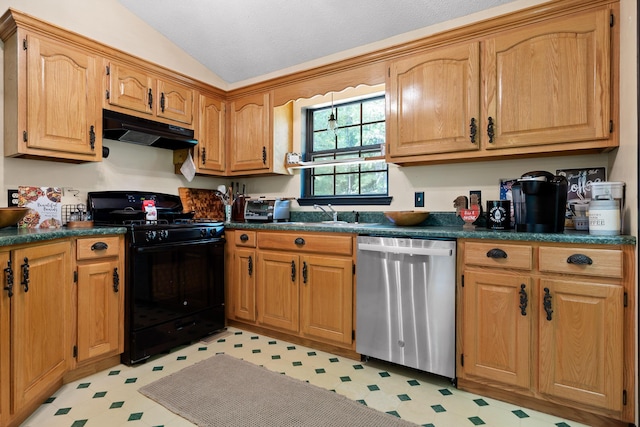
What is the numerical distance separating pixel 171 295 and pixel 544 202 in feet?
8.14

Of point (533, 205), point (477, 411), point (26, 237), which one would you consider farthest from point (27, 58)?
point (477, 411)

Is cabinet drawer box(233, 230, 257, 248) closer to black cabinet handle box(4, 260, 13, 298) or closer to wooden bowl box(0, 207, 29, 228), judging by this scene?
wooden bowl box(0, 207, 29, 228)

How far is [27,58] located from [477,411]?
3353 millimetres

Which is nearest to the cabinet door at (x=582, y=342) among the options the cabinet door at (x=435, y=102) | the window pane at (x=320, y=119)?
the cabinet door at (x=435, y=102)

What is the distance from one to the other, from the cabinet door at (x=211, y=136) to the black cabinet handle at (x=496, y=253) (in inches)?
101

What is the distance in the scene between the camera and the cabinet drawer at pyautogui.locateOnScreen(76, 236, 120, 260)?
6.97 ft

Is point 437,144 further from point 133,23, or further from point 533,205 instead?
point 133,23

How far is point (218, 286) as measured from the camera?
9.75 feet

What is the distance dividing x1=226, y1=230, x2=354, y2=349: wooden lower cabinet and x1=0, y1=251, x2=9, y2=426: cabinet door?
1.56 meters

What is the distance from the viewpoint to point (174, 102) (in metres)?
3.07

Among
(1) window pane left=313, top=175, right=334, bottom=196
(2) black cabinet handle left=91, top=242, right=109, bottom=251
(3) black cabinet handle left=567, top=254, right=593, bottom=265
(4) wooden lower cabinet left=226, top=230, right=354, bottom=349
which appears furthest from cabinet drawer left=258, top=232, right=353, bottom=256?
(3) black cabinet handle left=567, top=254, right=593, bottom=265

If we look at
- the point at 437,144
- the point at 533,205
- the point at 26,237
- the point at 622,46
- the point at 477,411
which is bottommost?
the point at 477,411

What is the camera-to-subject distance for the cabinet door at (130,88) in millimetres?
2639

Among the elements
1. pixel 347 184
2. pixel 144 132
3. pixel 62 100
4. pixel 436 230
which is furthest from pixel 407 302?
pixel 62 100
